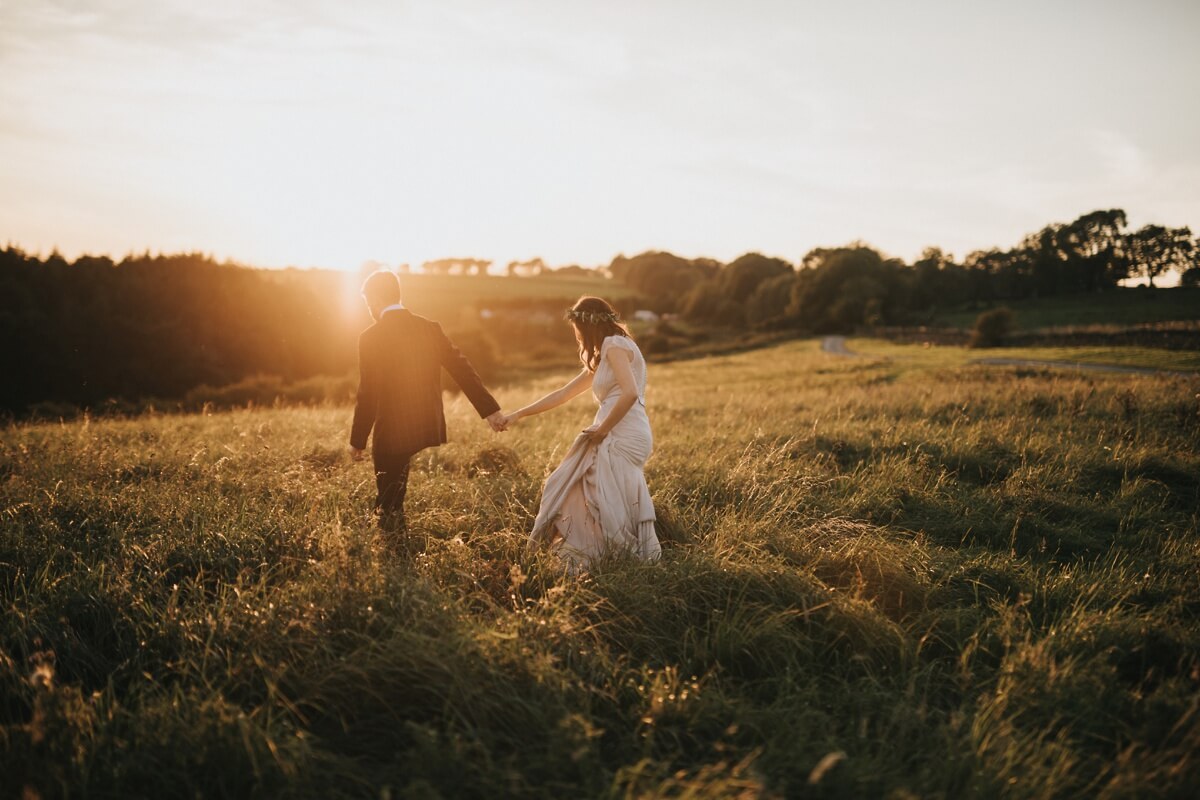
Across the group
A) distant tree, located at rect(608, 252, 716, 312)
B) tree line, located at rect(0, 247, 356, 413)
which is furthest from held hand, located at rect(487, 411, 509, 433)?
distant tree, located at rect(608, 252, 716, 312)

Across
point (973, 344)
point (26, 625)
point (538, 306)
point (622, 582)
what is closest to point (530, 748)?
point (622, 582)

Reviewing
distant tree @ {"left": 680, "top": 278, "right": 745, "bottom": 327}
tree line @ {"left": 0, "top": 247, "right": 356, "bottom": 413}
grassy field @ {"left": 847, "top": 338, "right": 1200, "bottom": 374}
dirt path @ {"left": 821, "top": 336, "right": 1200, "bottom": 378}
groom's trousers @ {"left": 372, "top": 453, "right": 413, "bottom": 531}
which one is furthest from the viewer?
distant tree @ {"left": 680, "top": 278, "right": 745, "bottom": 327}

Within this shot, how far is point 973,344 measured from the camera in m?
43.1

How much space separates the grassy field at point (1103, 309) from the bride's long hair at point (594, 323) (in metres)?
63.2

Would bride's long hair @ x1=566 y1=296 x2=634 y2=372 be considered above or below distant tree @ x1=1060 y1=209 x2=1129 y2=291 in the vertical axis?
below

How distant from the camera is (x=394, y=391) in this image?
490cm

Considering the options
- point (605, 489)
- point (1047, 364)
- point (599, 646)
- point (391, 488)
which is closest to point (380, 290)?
point (391, 488)

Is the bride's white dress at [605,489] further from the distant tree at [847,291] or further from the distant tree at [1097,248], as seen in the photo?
the distant tree at [1097,248]

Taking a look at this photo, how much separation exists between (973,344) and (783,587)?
46917 millimetres

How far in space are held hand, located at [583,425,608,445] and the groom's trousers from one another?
1458 millimetres

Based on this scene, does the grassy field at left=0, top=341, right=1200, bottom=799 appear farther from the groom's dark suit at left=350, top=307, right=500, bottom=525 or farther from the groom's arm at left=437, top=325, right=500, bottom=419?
the groom's arm at left=437, top=325, right=500, bottom=419

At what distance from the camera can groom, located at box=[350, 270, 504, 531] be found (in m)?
4.86

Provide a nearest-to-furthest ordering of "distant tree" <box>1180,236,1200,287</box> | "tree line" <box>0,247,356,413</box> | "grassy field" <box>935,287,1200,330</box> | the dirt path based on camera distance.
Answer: the dirt path, "tree line" <box>0,247,356,413</box>, "grassy field" <box>935,287,1200,330</box>, "distant tree" <box>1180,236,1200,287</box>

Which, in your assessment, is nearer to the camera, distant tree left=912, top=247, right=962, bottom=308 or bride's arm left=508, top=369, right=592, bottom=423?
bride's arm left=508, top=369, right=592, bottom=423
